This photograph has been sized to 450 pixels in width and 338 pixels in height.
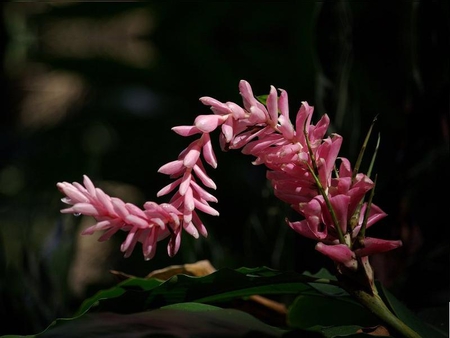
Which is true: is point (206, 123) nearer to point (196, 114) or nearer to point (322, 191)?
point (322, 191)

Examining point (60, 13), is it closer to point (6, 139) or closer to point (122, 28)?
point (122, 28)

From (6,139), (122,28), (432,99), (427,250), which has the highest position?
(122,28)

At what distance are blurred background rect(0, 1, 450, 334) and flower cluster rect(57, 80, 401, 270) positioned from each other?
0.13 meters

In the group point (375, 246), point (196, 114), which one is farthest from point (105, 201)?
point (196, 114)

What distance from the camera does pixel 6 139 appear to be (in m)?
1.48

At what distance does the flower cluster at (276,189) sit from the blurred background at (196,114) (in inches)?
5.2

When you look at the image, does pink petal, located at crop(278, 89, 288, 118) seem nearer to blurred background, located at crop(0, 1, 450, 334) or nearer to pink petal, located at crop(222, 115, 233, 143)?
pink petal, located at crop(222, 115, 233, 143)

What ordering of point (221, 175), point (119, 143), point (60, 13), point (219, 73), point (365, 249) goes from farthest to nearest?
point (60, 13) < point (119, 143) < point (219, 73) < point (221, 175) < point (365, 249)

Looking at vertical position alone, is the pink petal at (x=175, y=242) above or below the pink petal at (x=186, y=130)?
below

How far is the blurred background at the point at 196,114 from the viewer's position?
1.73 ft

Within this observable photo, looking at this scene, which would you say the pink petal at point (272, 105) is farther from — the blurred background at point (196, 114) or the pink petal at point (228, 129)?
the blurred background at point (196, 114)

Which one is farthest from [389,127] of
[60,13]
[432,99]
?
[60,13]

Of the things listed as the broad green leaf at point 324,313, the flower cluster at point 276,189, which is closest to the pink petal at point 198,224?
the flower cluster at point 276,189

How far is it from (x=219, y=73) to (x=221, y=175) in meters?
0.22
